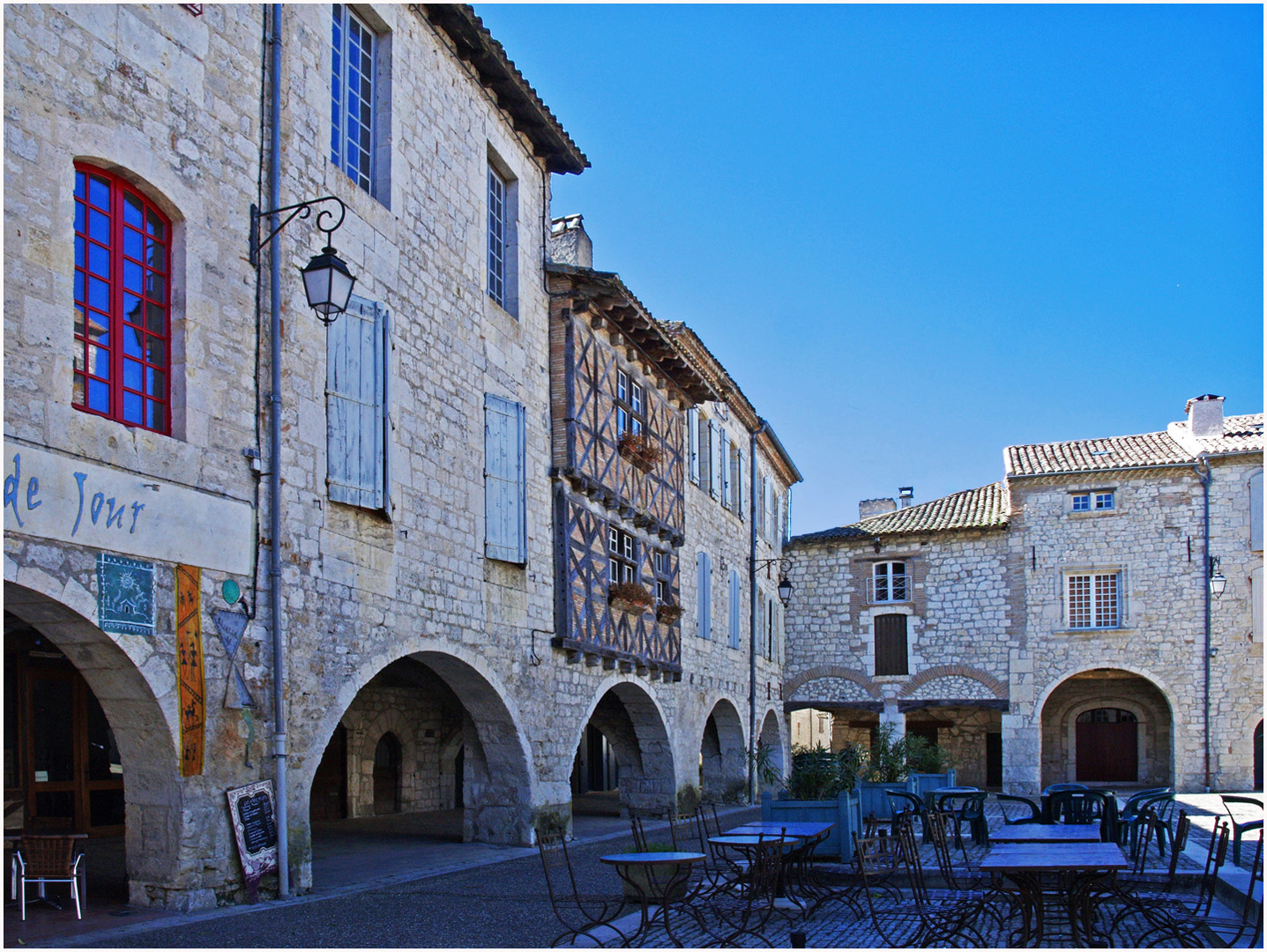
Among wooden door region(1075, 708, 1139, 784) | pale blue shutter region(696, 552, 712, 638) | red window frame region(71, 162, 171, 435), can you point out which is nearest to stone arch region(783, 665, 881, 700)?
wooden door region(1075, 708, 1139, 784)

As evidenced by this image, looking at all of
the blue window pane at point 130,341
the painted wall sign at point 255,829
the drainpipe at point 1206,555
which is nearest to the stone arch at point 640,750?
the painted wall sign at point 255,829

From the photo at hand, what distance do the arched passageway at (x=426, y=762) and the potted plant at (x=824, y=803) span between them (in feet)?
8.82

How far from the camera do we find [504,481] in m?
11.6

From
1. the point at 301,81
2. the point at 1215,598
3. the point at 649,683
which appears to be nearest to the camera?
the point at 301,81

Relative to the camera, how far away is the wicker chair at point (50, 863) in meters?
7.00

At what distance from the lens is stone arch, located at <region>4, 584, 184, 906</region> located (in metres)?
6.72

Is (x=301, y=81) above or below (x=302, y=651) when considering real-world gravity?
above

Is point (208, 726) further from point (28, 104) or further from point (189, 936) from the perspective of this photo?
point (28, 104)

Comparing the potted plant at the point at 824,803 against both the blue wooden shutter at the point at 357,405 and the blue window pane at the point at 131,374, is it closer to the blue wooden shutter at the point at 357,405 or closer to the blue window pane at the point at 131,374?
the blue wooden shutter at the point at 357,405

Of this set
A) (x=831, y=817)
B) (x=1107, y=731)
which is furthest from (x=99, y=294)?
(x=1107, y=731)

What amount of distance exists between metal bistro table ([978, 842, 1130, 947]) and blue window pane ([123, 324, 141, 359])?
555 centimetres

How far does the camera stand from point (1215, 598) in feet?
77.5

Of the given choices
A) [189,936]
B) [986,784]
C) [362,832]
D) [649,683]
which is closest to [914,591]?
[986,784]

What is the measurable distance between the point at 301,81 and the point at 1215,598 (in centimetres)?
2112
